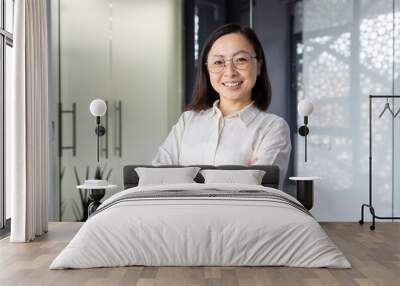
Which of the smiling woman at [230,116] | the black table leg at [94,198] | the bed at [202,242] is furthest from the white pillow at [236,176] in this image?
the bed at [202,242]

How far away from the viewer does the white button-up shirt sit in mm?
5934

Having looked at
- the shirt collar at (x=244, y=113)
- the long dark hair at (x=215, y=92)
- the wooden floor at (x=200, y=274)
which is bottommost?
the wooden floor at (x=200, y=274)

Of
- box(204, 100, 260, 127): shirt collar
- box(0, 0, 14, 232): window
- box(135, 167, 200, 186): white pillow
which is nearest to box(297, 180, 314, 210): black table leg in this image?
box(204, 100, 260, 127): shirt collar

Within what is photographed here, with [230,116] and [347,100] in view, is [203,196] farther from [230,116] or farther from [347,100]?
[347,100]

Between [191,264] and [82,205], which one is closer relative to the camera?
[191,264]

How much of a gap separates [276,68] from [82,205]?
265 centimetres

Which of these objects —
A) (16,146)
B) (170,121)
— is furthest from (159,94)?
(16,146)

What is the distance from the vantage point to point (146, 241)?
3.83 meters

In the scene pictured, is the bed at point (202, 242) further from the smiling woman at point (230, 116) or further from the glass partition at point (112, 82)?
the glass partition at point (112, 82)

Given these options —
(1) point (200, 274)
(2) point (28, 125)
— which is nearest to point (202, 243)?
(1) point (200, 274)

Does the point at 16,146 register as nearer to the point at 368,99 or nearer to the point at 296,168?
the point at 296,168

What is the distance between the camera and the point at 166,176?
5.45 m

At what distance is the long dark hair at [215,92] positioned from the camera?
632cm

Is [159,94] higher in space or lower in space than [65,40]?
lower
